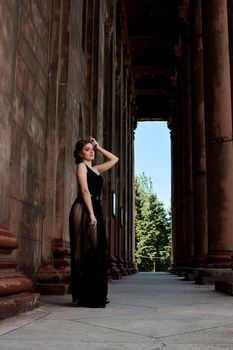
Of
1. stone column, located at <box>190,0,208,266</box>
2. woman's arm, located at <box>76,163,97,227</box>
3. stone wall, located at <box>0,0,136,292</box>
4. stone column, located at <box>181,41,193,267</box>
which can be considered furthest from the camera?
stone column, located at <box>181,41,193,267</box>

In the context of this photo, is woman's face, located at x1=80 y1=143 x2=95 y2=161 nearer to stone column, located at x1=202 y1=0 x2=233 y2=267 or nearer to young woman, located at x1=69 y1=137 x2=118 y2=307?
young woman, located at x1=69 y1=137 x2=118 y2=307

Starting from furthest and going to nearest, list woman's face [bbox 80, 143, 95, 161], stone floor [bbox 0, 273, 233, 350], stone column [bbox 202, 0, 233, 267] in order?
stone column [bbox 202, 0, 233, 267] → woman's face [bbox 80, 143, 95, 161] → stone floor [bbox 0, 273, 233, 350]

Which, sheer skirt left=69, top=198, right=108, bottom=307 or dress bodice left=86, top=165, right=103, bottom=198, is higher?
dress bodice left=86, top=165, right=103, bottom=198

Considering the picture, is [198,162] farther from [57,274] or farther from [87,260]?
[87,260]

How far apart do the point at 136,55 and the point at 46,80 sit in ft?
105

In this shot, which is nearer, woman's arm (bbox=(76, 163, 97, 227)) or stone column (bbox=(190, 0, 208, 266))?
woman's arm (bbox=(76, 163, 97, 227))

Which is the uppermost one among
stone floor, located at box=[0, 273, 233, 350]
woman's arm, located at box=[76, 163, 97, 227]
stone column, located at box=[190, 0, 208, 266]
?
stone column, located at box=[190, 0, 208, 266]

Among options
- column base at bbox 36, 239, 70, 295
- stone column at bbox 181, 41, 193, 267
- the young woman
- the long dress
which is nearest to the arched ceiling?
stone column at bbox 181, 41, 193, 267

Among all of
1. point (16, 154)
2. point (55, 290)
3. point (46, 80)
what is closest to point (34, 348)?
point (16, 154)

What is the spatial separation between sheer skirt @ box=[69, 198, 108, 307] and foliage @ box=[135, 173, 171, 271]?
193 feet

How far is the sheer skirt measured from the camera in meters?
6.35

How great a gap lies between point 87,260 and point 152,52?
34835mm

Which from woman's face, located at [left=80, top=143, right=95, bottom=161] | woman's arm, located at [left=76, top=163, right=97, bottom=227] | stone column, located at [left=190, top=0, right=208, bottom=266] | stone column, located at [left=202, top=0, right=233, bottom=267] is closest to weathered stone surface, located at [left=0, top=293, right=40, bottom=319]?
woman's arm, located at [left=76, top=163, right=97, bottom=227]

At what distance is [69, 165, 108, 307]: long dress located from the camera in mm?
6352
